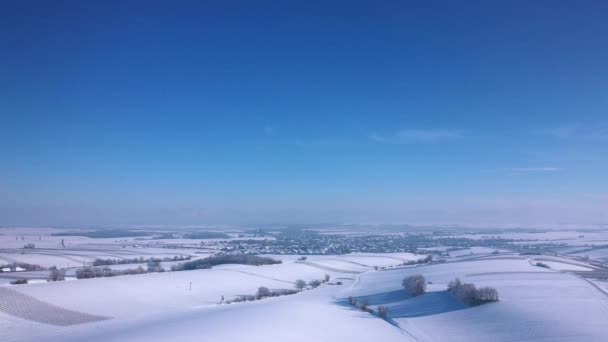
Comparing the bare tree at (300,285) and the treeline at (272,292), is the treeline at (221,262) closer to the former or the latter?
the treeline at (272,292)

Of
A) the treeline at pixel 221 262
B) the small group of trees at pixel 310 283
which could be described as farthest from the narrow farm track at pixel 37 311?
the treeline at pixel 221 262

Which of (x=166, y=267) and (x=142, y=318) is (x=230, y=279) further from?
(x=142, y=318)

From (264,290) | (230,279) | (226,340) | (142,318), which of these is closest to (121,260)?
(230,279)

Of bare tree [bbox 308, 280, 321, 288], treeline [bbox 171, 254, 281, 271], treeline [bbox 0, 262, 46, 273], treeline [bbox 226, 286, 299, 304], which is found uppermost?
treeline [bbox 0, 262, 46, 273]

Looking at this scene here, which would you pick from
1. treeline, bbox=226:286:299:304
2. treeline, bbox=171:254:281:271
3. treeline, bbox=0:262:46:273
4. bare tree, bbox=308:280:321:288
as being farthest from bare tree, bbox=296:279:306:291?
treeline, bbox=0:262:46:273

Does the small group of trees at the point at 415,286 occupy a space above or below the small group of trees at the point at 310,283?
above

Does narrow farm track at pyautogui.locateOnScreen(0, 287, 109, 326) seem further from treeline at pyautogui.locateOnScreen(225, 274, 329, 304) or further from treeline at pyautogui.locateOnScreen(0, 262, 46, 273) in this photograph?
treeline at pyautogui.locateOnScreen(0, 262, 46, 273)

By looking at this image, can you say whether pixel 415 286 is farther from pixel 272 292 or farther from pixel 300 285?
pixel 300 285

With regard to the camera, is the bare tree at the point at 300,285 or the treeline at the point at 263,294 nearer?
the treeline at the point at 263,294
